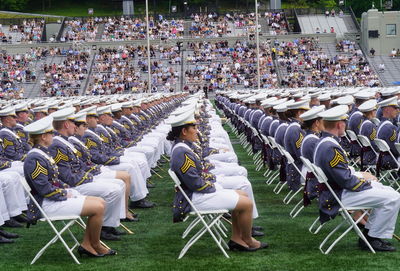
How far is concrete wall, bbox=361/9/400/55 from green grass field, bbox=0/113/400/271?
63579 millimetres

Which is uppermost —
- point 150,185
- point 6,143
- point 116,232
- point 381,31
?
point 381,31

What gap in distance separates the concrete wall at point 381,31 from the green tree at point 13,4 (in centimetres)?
5531

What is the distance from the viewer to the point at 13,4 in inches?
4449

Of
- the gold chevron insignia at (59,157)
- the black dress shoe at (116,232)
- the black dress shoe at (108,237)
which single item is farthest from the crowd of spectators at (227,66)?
the gold chevron insignia at (59,157)

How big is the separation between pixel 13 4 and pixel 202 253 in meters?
109

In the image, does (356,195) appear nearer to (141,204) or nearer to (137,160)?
(141,204)

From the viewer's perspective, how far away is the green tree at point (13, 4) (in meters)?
113

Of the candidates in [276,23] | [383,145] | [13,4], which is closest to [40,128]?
[383,145]

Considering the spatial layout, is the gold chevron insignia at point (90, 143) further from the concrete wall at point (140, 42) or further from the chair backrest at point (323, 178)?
the concrete wall at point (140, 42)

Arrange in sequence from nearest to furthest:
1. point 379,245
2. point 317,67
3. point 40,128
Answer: point 379,245 → point 40,128 → point 317,67

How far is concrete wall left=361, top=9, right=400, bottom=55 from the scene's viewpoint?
240ft

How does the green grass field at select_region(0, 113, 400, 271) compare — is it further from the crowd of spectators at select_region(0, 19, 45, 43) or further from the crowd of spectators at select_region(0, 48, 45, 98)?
the crowd of spectators at select_region(0, 19, 45, 43)

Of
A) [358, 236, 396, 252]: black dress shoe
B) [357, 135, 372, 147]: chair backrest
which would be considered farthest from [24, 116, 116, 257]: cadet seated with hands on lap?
[357, 135, 372, 147]: chair backrest

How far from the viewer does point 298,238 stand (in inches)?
390
